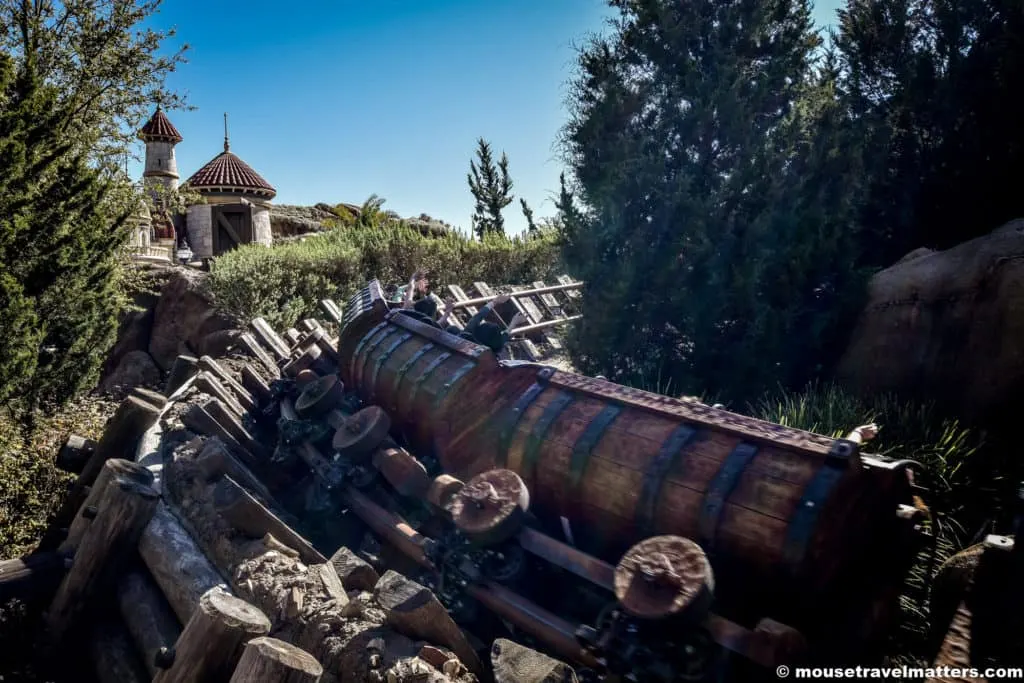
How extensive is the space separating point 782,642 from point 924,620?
1998mm

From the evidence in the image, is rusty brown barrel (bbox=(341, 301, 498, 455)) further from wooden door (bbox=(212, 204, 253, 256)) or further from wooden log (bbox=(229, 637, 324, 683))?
wooden door (bbox=(212, 204, 253, 256))

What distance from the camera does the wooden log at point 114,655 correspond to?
3.60 m

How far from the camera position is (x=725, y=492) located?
2.90 metres

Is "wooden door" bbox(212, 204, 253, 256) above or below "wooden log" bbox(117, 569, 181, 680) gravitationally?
above

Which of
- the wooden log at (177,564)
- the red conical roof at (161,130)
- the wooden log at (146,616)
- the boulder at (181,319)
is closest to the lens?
the wooden log at (146,616)

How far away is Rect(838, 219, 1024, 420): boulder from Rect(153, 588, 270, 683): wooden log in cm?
615

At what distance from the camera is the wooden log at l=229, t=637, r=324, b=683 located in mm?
2217

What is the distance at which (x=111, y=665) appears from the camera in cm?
371

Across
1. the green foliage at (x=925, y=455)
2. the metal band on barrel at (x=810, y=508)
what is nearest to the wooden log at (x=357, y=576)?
the metal band on barrel at (x=810, y=508)

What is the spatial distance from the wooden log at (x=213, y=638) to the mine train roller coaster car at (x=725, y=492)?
1.67 meters

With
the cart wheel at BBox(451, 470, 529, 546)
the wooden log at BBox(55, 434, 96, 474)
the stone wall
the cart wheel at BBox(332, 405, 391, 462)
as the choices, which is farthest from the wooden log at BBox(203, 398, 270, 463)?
the stone wall

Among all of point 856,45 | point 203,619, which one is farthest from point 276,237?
point 203,619

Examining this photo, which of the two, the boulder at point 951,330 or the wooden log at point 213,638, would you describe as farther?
the boulder at point 951,330

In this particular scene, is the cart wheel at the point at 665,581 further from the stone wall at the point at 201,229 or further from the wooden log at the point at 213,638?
the stone wall at the point at 201,229
